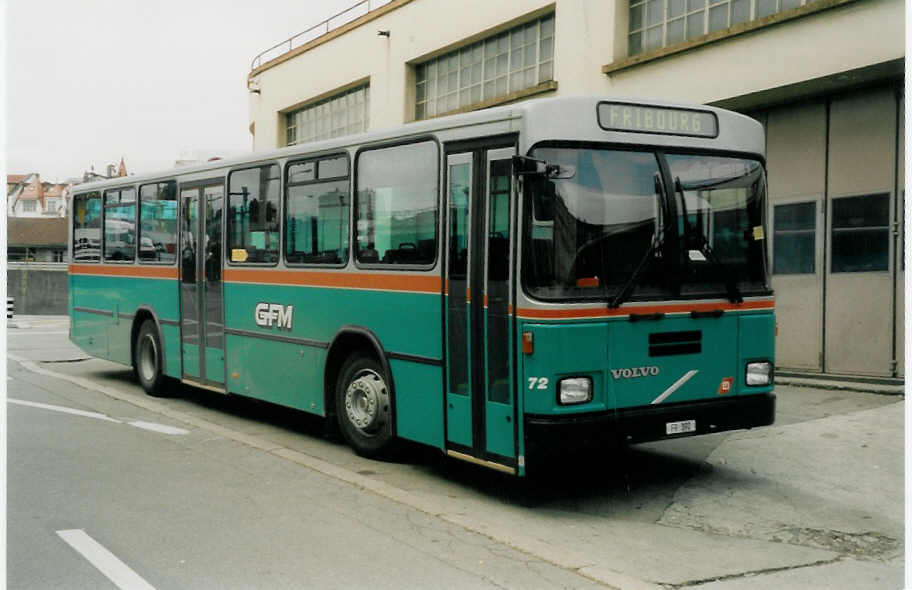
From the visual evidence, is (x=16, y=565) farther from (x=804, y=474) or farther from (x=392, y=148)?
(x=804, y=474)

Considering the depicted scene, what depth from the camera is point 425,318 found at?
788 cm

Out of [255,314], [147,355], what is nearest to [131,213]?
[147,355]

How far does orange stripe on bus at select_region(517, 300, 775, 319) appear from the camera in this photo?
6773 mm

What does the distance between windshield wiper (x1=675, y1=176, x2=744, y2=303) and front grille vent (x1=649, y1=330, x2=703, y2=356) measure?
0.45 metres

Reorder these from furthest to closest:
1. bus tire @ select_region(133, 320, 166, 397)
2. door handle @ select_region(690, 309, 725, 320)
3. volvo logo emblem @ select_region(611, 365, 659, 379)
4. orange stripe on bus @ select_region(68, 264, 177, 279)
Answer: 1. bus tire @ select_region(133, 320, 166, 397)
2. orange stripe on bus @ select_region(68, 264, 177, 279)
3. door handle @ select_region(690, 309, 725, 320)
4. volvo logo emblem @ select_region(611, 365, 659, 379)

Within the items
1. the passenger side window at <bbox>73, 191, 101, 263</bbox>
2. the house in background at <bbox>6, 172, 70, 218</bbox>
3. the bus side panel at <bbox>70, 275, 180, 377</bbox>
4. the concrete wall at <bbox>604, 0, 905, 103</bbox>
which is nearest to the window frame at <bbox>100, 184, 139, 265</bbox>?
the passenger side window at <bbox>73, 191, 101, 263</bbox>

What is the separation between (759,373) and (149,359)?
8.34 m

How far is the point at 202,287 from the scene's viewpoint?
11617 millimetres

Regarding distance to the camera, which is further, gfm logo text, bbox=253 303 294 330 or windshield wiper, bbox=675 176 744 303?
gfm logo text, bbox=253 303 294 330

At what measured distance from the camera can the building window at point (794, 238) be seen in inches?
527

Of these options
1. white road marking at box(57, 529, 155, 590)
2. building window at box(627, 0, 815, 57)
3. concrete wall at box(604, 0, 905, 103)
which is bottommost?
white road marking at box(57, 529, 155, 590)

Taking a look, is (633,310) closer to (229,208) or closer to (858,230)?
(229,208)

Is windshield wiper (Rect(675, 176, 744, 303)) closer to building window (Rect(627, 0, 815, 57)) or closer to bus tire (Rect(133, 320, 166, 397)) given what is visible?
building window (Rect(627, 0, 815, 57))

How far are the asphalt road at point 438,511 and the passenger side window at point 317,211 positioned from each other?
1854 millimetres
